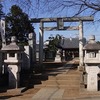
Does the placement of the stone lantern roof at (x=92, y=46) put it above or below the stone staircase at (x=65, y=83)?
above

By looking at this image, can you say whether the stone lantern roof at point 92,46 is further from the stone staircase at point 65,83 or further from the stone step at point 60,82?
the stone step at point 60,82

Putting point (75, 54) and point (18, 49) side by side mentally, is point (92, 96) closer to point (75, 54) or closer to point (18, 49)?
point (18, 49)

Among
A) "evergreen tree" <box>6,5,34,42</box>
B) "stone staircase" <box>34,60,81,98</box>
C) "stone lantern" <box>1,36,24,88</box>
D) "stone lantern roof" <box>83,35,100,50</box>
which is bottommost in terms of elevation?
"stone staircase" <box>34,60,81,98</box>

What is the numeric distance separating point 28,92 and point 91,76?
10.8 feet

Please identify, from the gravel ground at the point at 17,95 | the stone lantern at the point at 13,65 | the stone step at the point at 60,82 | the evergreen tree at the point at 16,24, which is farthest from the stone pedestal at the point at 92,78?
the evergreen tree at the point at 16,24

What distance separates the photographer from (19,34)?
43.4 metres

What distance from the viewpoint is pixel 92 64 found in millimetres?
16094

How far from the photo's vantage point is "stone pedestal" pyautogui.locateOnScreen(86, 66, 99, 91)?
15891mm

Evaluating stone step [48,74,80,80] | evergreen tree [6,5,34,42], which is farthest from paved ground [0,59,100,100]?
evergreen tree [6,5,34,42]

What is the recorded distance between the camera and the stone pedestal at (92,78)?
1589 cm

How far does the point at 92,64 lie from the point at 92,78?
708 millimetres

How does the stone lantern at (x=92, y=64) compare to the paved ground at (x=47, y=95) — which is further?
the stone lantern at (x=92, y=64)

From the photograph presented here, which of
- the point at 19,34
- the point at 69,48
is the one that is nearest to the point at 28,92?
the point at 19,34

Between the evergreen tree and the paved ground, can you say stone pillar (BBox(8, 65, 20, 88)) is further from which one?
the evergreen tree
